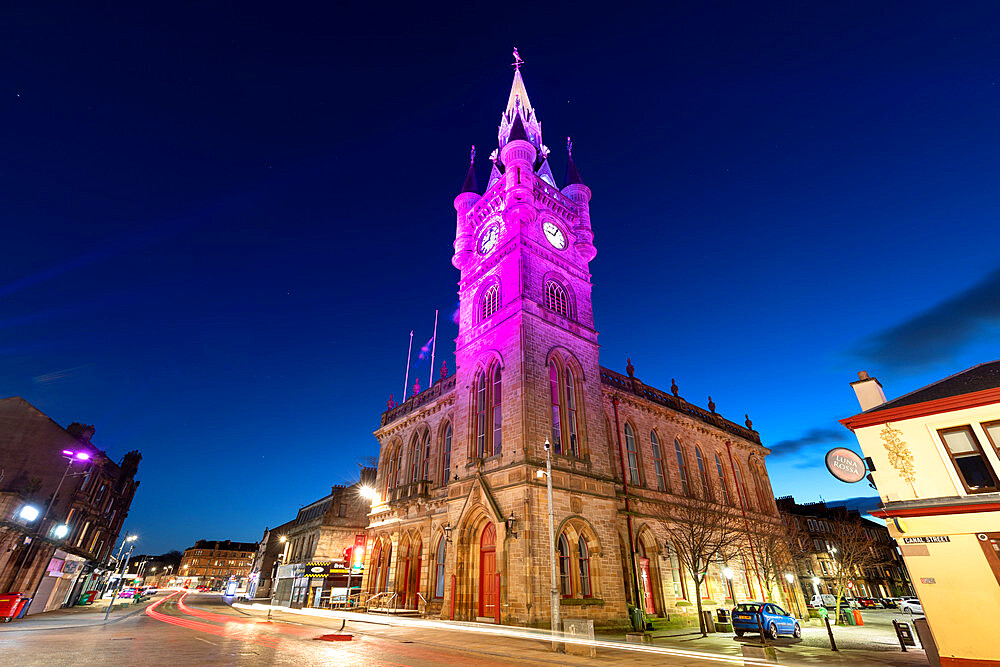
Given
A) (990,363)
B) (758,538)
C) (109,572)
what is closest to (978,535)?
(990,363)

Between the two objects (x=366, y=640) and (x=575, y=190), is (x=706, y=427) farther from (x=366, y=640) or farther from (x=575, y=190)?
(x=366, y=640)

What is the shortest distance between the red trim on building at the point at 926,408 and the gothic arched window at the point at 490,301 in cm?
1982

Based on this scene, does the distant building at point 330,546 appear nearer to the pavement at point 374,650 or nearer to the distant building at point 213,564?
the pavement at point 374,650

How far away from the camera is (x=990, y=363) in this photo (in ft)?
49.0

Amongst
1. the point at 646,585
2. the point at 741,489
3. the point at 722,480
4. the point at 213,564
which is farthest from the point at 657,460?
the point at 213,564

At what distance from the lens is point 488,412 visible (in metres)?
26.5

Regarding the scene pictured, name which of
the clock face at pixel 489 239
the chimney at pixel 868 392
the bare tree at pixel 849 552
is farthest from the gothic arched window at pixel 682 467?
the clock face at pixel 489 239

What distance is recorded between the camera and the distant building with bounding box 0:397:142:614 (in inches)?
1131

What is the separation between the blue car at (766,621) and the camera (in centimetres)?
1992

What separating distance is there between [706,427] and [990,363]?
22393 mm

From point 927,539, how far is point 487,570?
58.0ft

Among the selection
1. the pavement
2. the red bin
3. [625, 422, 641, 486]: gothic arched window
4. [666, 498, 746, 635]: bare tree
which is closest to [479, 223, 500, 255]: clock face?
[625, 422, 641, 486]: gothic arched window

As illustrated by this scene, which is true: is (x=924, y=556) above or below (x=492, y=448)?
below

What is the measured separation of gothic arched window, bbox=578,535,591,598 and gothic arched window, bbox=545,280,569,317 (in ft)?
45.4
